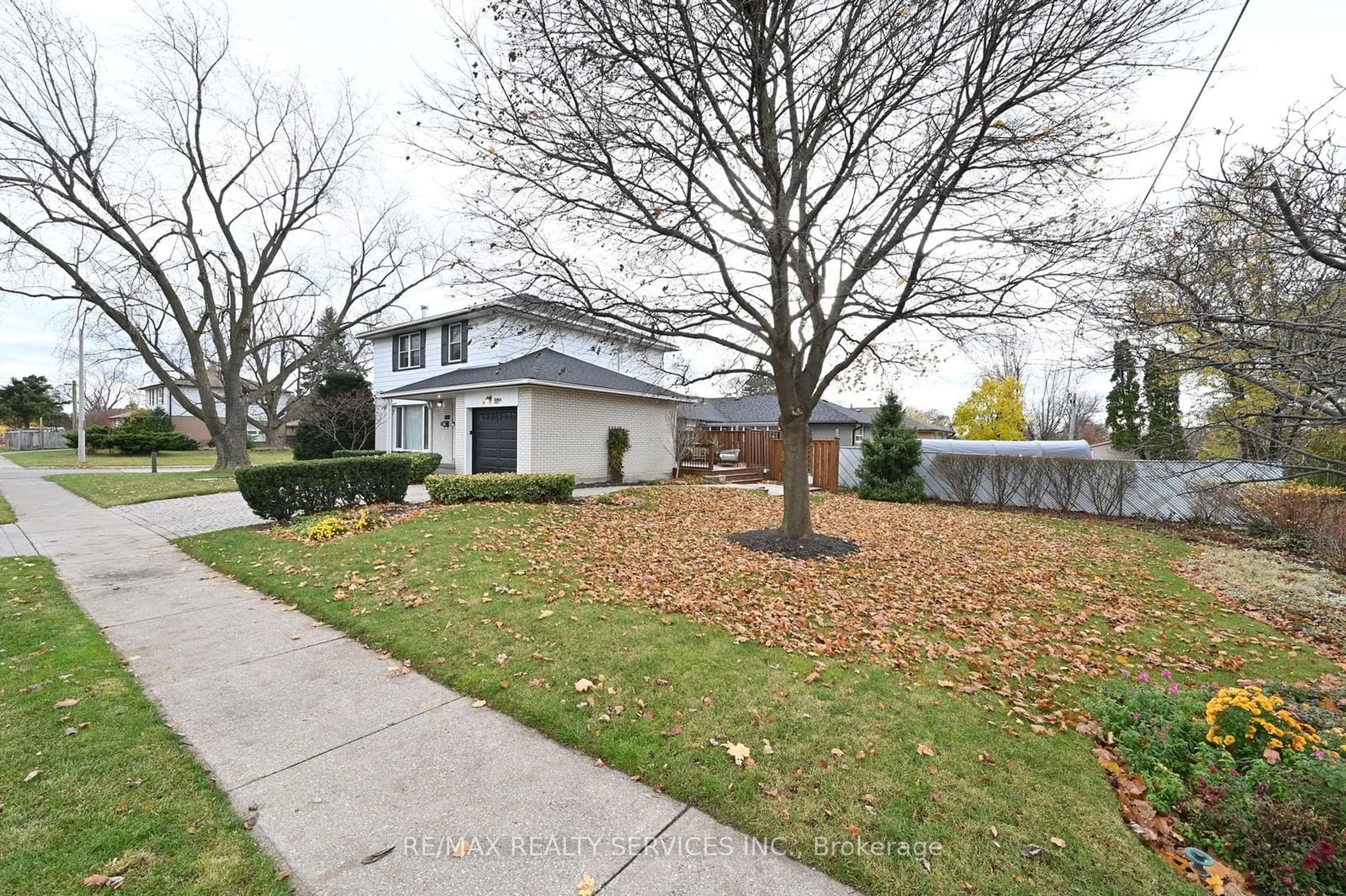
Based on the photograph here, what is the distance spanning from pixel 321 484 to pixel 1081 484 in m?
15.8

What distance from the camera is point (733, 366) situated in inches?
337

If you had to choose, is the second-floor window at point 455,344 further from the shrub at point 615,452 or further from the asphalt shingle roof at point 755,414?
the asphalt shingle roof at point 755,414

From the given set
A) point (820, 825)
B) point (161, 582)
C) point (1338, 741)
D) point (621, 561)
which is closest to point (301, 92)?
point (161, 582)

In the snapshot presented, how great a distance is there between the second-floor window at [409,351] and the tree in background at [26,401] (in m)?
47.5

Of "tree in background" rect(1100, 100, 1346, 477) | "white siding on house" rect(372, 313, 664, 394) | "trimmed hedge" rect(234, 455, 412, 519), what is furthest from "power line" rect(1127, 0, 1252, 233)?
"trimmed hedge" rect(234, 455, 412, 519)

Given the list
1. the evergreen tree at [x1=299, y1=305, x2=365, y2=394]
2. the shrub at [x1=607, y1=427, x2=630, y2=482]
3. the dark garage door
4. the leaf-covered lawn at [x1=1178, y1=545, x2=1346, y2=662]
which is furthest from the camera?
the evergreen tree at [x1=299, y1=305, x2=365, y2=394]

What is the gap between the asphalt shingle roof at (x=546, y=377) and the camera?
14281 millimetres

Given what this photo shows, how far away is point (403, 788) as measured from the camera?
2611 millimetres

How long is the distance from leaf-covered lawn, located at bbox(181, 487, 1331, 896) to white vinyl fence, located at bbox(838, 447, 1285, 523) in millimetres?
3529

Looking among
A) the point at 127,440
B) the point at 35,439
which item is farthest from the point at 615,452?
the point at 35,439

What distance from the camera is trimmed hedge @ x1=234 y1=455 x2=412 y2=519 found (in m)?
8.92

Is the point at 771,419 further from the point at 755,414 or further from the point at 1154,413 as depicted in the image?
the point at 1154,413

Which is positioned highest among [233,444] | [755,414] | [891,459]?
[755,414]

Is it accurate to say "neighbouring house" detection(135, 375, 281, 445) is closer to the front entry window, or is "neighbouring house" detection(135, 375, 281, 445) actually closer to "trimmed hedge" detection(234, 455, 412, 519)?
the front entry window
